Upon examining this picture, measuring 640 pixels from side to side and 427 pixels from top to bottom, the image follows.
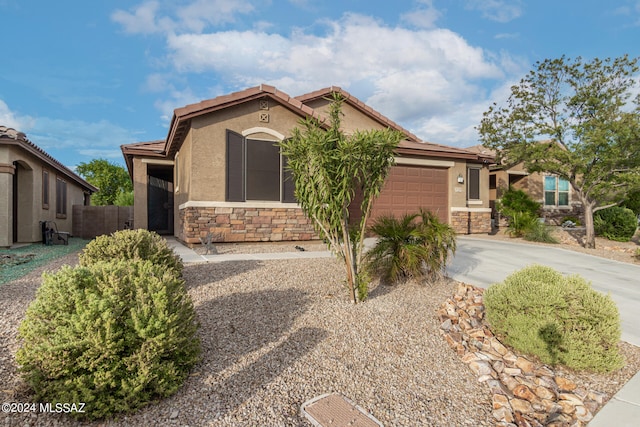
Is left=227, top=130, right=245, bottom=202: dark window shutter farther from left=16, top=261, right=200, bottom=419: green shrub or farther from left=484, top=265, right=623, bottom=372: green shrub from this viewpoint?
left=484, top=265, right=623, bottom=372: green shrub

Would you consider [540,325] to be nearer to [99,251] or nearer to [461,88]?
[99,251]

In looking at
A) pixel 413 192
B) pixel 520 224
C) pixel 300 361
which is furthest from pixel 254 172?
pixel 520 224

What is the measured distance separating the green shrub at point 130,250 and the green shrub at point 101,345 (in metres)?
2.13

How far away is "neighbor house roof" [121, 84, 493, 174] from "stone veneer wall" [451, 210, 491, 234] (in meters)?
2.17

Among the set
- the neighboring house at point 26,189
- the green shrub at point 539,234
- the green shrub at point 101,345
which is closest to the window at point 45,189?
→ the neighboring house at point 26,189

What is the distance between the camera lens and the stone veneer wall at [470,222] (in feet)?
42.5

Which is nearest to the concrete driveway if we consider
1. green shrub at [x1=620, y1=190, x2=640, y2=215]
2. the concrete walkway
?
the concrete walkway

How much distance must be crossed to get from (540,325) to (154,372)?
3626 millimetres

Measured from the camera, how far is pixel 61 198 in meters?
14.5

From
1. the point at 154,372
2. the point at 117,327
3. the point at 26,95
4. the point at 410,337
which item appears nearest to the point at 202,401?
the point at 154,372

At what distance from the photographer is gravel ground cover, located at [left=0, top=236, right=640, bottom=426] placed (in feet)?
7.95

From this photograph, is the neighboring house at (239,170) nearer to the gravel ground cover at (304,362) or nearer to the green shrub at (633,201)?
the gravel ground cover at (304,362)

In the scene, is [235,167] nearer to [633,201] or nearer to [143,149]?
[143,149]

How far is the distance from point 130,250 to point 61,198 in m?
12.7
